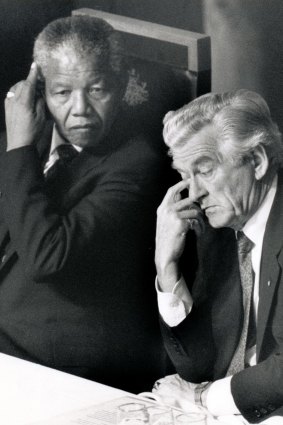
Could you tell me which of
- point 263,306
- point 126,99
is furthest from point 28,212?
point 263,306

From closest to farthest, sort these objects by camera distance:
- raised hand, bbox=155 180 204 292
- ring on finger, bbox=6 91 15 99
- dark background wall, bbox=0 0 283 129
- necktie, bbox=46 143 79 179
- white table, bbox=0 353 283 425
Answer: dark background wall, bbox=0 0 283 129 < raised hand, bbox=155 180 204 292 < white table, bbox=0 353 283 425 < necktie, bbox=46 143 79 179 < ring on finger, bbox=6 91 15 99

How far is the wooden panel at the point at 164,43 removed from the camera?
280 cm

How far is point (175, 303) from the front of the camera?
114 inches

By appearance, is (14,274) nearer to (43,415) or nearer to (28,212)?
(28,212)

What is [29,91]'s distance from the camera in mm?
3385

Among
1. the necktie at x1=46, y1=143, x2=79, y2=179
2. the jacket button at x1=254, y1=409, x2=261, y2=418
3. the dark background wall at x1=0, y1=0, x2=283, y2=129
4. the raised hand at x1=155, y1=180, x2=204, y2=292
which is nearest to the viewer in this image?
the dark background wall at x1=0, y1=0, x2=283, y2=129

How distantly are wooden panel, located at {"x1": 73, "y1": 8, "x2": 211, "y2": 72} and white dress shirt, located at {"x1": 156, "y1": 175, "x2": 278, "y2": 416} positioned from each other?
1.63ft

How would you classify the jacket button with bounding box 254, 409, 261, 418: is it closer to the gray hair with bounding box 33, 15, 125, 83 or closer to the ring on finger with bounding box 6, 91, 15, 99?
the gray hair with bounding box 33, 15, 125, 83

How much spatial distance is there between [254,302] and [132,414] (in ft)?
1.75

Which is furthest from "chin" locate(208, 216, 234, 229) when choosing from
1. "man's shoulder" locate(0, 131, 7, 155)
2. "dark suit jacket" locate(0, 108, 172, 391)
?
"man's shoulder" locate(0, 131, 7, 155)

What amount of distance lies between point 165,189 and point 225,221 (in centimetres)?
29

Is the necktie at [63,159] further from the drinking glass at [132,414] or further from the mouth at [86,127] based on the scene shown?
the drinking glass at [132,414]

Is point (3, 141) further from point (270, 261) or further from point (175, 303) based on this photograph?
point (270, 261)

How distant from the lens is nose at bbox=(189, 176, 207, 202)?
9.09 feet
